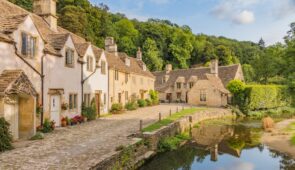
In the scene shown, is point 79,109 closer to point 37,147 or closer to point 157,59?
point 37,147

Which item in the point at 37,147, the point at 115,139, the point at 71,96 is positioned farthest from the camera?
the point at 71,96

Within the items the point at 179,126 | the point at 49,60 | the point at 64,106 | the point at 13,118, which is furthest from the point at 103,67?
the point at 13,118

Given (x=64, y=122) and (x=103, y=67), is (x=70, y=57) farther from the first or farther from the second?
(x=103, y=67)

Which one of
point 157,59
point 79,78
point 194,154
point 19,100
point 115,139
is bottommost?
point 194,154

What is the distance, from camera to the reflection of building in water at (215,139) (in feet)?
74.3

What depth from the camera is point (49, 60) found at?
21.0 meters

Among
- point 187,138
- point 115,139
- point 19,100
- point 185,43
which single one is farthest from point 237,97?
point 185,43

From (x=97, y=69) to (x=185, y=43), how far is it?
244 feet

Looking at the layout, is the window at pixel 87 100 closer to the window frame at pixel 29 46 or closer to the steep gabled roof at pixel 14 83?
the window frame at pixel 29 46

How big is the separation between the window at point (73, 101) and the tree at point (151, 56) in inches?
2522

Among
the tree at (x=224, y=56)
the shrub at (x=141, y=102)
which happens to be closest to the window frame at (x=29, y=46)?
the shrub at (x=141, y=102)

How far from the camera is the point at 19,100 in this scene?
17.1m

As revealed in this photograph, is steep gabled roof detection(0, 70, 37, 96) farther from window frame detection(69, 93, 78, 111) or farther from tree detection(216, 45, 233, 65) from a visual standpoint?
tree detection(216, 45, 233, 65)

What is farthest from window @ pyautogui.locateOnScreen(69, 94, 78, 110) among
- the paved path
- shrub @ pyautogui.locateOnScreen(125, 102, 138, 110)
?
shrub @ pyautogui.locateOnScreen(125, 102, 138, 110)
